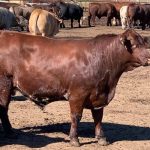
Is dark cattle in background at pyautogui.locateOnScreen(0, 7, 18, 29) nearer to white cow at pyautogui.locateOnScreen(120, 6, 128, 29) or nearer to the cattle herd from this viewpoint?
white cow at pyautogui.locateOnScreen(120, 6, 128, 29)

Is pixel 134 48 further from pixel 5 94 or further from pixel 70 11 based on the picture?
pixel 70 11

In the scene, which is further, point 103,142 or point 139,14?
point 139,14

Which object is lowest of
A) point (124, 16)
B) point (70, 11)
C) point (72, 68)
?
point (124, 16)

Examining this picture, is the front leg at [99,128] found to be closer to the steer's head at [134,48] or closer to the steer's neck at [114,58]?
the steer's neck at [114,58]

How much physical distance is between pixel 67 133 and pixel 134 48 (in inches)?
76.1

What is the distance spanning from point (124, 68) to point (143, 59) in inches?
12.9

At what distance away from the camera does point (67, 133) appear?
9117 millimetres

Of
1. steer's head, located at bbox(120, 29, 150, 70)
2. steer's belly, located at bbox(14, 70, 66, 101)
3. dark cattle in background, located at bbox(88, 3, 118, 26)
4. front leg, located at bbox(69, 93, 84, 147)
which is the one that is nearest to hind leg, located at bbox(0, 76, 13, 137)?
steer's belly, located at bbox(14, 70, 66, 101)

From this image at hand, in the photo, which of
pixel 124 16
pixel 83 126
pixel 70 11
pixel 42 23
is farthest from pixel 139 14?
pixel 83 126

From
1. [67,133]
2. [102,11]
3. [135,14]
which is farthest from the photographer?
[102,11]

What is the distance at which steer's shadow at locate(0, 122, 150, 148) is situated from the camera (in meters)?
8.54

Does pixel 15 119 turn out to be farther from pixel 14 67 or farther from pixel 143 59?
pixel 143 59

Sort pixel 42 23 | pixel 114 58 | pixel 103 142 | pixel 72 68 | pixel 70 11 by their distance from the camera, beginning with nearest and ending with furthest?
pixel 72 68 < pixel 114 58 < pixel 103 142 < pixel 42 23 < pixel 70 11

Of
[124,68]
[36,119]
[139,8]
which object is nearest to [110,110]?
[36,119]
